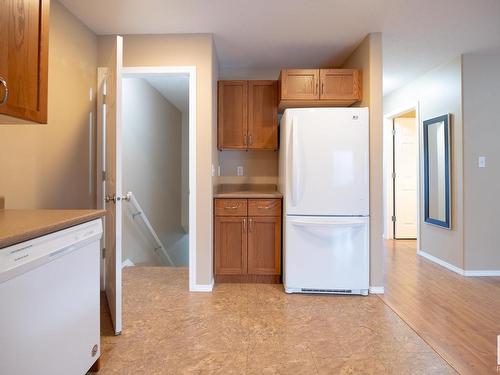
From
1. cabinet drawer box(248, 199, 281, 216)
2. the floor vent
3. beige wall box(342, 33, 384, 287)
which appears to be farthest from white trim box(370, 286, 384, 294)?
cabinet drawer box(248, 199, 281, 216)

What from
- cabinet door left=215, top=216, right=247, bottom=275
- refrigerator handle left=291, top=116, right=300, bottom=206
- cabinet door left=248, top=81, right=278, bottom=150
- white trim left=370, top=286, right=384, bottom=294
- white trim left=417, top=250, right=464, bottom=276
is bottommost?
white trim left=370, top=286, right=384, bottom=294

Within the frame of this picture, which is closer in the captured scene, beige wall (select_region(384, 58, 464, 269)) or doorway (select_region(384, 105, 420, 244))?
beige wall (select_region(384, 58, 464, 269))

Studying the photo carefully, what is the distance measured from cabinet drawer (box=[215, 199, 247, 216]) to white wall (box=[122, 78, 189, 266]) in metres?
1.35

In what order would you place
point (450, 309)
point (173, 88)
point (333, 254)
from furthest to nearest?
point (173, 88), point (333, 254), point (450, 309)

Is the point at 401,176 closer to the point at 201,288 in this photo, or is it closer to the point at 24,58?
the point at 201,288

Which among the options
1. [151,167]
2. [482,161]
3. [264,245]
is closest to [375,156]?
[264,245]

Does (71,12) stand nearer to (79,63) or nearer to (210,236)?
(79,63)

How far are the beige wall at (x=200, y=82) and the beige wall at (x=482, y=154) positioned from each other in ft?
9.32

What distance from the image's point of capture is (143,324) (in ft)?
6.88

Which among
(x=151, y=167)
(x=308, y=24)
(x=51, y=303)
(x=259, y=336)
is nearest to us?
(x=51, y=303)

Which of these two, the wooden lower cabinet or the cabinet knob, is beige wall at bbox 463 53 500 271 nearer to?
the wooden lower cabinet

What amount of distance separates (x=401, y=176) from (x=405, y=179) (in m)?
0.09

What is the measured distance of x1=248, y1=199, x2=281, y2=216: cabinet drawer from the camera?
288cm

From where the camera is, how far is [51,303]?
1151mm
